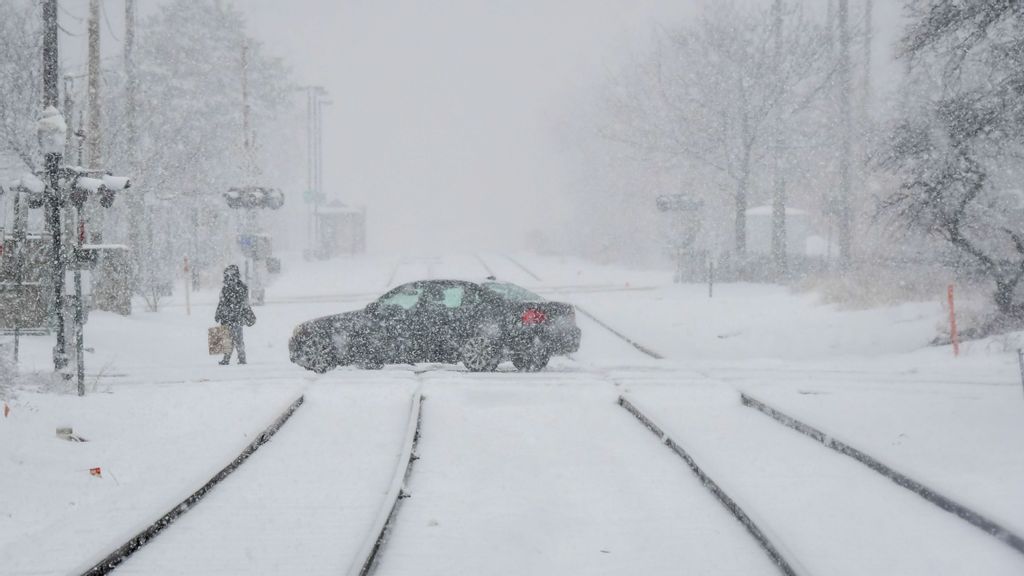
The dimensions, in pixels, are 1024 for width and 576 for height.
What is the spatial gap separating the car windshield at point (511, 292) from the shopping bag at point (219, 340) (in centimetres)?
477

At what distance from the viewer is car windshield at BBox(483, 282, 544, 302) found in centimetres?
1364

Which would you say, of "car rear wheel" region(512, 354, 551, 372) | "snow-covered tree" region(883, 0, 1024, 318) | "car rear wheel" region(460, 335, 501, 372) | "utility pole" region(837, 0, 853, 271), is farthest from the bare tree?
"car rear wheel" region(460, 335, 501, 372)

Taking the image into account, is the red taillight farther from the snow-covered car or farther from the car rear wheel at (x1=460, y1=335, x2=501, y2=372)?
the car rear wheel at (x1=460, y1=335, x2=501, y2=372)

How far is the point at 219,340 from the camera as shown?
15438mm

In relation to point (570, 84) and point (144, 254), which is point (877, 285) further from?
point (570, 84)

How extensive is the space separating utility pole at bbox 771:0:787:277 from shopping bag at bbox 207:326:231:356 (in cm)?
2050

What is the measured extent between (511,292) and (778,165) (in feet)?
68.4

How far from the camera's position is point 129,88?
24484 mm

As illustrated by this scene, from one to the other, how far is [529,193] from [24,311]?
125 m

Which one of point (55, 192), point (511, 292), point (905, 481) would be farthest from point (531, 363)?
point (905, 481)

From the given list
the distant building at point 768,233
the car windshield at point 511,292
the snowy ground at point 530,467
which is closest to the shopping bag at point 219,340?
the snowy ground at point 530,467

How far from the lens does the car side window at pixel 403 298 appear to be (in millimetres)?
13908

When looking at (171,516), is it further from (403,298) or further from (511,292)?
(511,292)

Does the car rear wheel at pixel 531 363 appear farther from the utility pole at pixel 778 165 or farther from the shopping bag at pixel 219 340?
the utility pole at pixel 778 165
